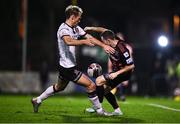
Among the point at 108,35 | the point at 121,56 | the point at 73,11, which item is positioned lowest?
the point at 121,56

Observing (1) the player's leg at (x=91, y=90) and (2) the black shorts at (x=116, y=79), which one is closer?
(1) the player's leg at (x=91, y=90)

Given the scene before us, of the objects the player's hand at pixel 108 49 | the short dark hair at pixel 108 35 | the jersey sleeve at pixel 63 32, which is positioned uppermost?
the jersey sleeve at pixel 63 32

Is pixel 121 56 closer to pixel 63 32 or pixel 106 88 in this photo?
pixel 106 88

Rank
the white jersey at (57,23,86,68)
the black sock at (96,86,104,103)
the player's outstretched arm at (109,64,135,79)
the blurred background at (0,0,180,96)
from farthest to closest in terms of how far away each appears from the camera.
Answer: the blurred background at (0,0,180,96), the black sock at (96,86,104,103), the player's outstretched arm at (109,64,135,79), the white jersey at (57,23,86,68)

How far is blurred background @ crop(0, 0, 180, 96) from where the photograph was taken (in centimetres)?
3300

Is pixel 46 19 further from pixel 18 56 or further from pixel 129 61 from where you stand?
pixel 129 61

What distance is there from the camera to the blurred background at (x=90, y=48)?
33.0m

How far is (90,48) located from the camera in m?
36.4

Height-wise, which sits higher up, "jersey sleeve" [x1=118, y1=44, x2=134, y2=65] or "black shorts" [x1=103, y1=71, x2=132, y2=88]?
"jersey sleeve" [x1=118, y1=44, x2=134, y2=65]

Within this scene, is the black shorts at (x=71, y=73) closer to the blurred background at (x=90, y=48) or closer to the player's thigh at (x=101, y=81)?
the player's thigh at (x=101, y=81)

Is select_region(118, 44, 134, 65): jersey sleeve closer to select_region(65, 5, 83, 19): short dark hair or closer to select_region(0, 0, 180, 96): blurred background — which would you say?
select_region(65, 5, 83, 19): short dark hair

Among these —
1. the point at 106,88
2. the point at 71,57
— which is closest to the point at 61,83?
the point at 71,57

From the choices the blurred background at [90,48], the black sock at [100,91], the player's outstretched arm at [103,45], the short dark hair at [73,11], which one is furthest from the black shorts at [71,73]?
the blurred background at [90,48]

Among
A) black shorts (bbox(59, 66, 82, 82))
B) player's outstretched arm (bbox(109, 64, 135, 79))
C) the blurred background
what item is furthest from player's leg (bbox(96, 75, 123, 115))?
the blurred background
